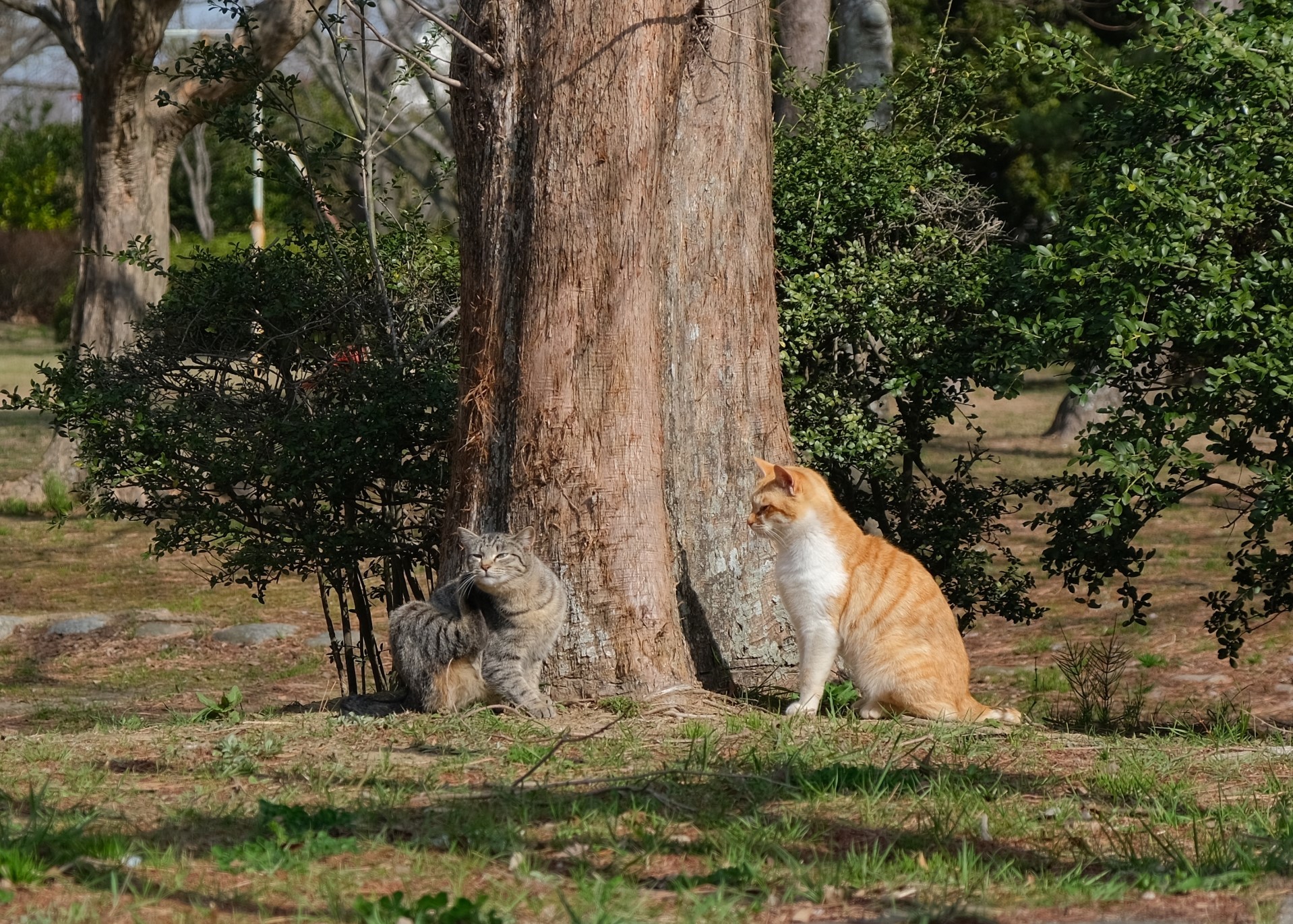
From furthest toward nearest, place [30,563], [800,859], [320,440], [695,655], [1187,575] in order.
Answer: [30,563], [1187,575], [320,440], [695,655], [800,859]

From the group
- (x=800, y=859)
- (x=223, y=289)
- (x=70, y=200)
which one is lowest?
(x=800, y=859)

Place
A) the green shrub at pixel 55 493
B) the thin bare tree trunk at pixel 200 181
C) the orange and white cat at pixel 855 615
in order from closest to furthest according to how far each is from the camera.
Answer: the orange and white cat at pixel 855 615 → the green shrub at pixel 55 493 → the thin bare tree trunk at pixel 200 181

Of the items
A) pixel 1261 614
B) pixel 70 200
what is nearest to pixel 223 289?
pixel 1261 614

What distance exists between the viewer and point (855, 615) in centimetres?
615

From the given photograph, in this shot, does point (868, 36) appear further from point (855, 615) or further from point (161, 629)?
point (161, 629)

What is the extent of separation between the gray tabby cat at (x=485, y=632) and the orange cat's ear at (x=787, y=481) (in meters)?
1.12

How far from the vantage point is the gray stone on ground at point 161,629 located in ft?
36.8

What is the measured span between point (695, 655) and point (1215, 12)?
3963 mm

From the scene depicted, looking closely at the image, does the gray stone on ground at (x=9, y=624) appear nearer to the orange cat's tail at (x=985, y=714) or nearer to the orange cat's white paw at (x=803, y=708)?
the orange cat's white paw at (x=803, y=708)

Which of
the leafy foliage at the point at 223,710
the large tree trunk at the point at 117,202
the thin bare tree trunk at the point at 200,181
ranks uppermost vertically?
the thin bare tree trunk at the point at 200,181

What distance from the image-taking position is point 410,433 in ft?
23.9

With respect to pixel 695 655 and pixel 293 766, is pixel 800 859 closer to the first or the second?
pixel 293 766

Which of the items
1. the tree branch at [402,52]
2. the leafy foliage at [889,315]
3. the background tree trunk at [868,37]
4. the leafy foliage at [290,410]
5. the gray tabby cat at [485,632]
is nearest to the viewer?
the tree branch at [402,52]

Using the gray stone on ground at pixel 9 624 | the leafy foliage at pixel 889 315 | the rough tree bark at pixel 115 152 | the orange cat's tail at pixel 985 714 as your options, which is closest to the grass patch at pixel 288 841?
the orange cat's tail at pixel 985 714
